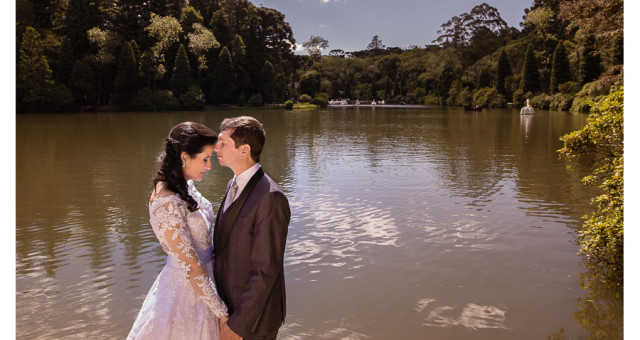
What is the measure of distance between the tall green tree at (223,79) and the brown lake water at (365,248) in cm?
3917

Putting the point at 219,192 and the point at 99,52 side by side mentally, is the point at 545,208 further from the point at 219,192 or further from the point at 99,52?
the point at 99,52

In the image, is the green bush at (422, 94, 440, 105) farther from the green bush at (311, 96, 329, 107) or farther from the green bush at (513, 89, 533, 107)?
the green bush at (311, 96, 329, 107)

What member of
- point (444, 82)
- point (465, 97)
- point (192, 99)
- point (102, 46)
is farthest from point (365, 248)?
point (444, 82)

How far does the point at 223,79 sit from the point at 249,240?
52.0 m

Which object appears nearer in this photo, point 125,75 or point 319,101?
point 125,75

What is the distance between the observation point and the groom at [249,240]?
2.24 m

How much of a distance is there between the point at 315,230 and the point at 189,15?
162 ft

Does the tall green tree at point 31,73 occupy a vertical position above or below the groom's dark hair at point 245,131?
above

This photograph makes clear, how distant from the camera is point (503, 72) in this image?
56.3m

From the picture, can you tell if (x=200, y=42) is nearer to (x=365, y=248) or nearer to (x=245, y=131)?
(x=365, y=248)

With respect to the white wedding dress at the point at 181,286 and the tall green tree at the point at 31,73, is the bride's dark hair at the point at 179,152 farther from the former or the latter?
the tall green tree at the point at 31,73

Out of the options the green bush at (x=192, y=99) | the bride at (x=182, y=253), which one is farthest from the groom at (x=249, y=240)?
the green bush at (x=192, y=99)

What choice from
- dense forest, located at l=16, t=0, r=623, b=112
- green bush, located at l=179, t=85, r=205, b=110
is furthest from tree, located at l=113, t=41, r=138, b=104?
green bush, located at l=179, t=85, r=205, b=110

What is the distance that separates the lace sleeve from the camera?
7.75 feet
